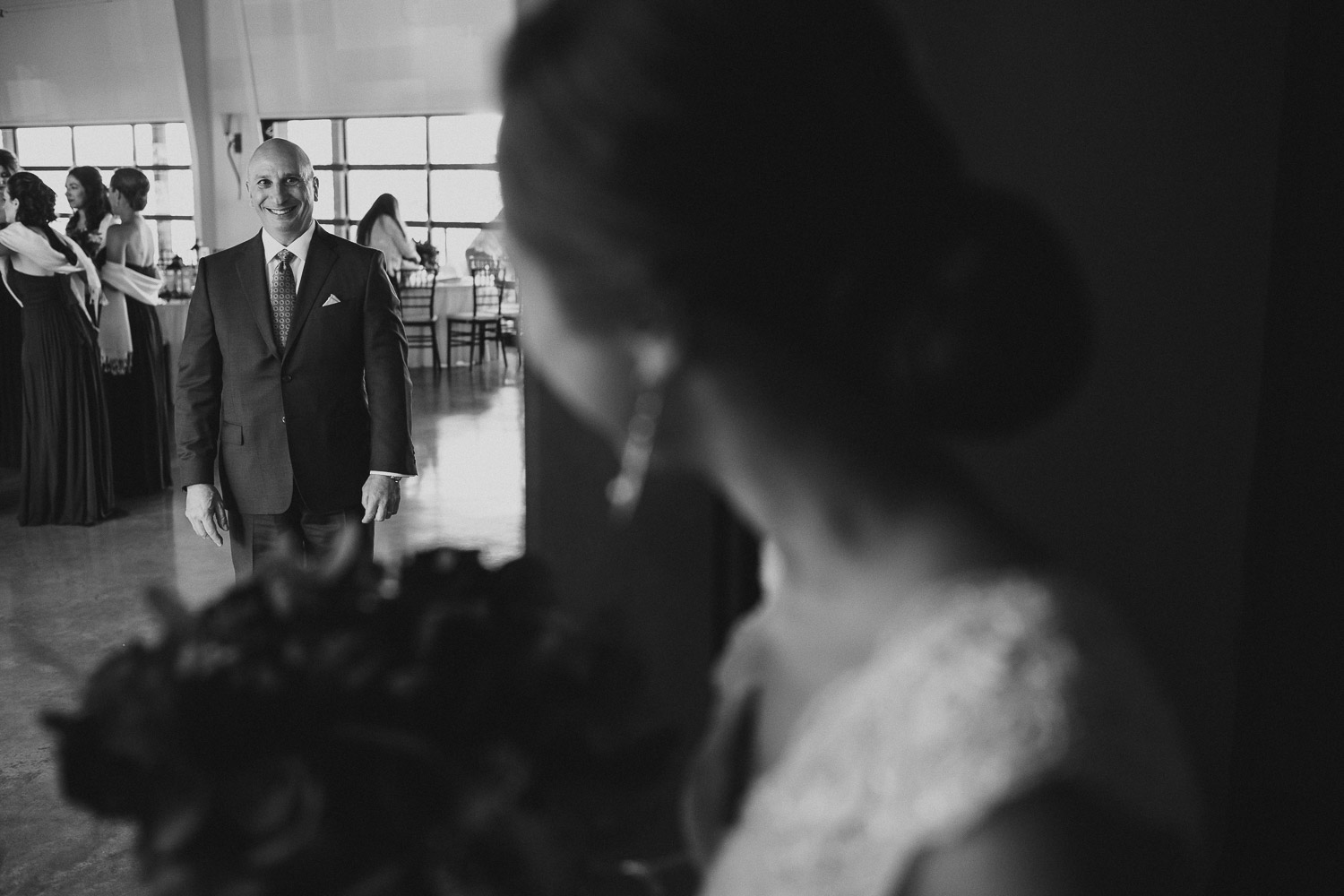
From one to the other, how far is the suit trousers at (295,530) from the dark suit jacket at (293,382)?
42 mm

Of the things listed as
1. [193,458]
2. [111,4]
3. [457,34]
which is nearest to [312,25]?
[457,34]

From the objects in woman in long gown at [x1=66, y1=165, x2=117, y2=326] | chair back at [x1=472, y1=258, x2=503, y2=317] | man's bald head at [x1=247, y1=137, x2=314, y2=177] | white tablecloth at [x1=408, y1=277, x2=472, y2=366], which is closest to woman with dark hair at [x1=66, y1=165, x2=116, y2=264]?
woman in long gown at [x1=66, y1=165, x2=117, y2=326]

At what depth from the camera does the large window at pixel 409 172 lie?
541 inches

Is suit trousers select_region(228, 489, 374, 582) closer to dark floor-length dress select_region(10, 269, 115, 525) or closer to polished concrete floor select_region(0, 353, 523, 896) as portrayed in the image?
polished concrete floor select_region(0, 353, 523, 896)

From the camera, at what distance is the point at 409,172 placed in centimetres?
1388

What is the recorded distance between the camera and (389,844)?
68cm

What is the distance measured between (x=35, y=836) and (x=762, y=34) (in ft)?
10.7

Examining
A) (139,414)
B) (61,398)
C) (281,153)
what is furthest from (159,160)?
(281,153)

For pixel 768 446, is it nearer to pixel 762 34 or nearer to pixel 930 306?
pixel 930 306

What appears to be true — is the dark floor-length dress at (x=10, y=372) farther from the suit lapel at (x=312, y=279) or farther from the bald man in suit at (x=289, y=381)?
the suit lapel at (x=312, y=279)

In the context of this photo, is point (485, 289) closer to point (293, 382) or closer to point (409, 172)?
point (409, 172)

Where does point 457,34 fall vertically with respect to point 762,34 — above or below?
above

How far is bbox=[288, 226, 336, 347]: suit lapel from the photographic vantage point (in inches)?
140

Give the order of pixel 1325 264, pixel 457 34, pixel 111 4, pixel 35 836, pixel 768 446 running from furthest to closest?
pixel 111 4
pixel 457 34
pixel 35 836
pixel 1325 264
pixel 768 446
